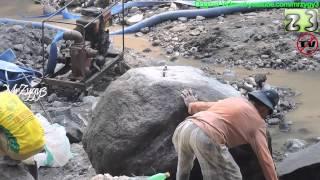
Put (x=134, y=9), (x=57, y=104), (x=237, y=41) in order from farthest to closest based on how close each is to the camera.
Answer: (x=134, y=9) < (x=237, y=41) < (x=57, y=104)

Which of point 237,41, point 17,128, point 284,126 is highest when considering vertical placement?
point 17,128

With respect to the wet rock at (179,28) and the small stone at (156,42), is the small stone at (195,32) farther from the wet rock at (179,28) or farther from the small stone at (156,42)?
the small stone at (156,42)

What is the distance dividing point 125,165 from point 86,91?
3.23m

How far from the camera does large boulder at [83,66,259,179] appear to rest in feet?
22.2

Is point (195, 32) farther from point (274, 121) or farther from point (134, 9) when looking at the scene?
point (274, 121)

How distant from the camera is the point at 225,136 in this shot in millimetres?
5977

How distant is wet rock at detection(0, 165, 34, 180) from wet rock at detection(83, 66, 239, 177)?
43.9 inches

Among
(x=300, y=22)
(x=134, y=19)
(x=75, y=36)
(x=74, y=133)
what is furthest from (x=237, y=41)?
(x=74, y=133)

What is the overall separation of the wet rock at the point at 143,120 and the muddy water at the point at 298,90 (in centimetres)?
224

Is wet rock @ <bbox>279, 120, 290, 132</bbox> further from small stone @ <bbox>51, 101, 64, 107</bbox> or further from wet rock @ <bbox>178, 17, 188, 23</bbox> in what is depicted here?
wet rock @ <bbox>178, 17, 188, 23</bbox>

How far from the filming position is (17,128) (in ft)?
18.9

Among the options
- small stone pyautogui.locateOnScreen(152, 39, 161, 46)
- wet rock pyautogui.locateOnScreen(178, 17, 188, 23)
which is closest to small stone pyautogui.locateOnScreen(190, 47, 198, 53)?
small stone pyautogui.locateOnScreen(152, 39, 161, 46)

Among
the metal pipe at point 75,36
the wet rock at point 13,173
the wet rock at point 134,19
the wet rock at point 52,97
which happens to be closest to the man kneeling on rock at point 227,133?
the wet rock at point 13,173

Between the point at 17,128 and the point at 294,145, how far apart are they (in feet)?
13.3
